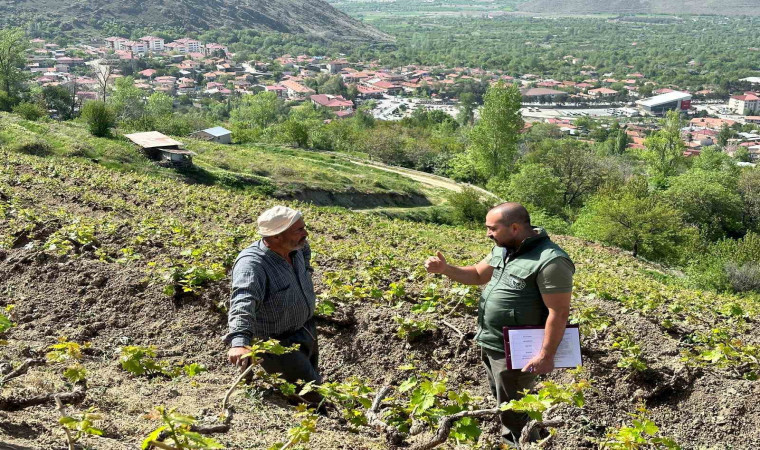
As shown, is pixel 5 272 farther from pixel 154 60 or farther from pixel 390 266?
pixel 154 60

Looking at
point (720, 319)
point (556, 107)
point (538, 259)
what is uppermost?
point (538, 259)

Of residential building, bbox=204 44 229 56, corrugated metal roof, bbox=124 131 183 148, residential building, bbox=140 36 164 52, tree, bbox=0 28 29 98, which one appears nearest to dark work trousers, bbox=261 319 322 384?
corrugated metal roof, bbox=124 131 183 148

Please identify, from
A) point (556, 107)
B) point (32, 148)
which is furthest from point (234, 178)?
point (556, 107)

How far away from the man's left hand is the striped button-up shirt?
4.41 feet

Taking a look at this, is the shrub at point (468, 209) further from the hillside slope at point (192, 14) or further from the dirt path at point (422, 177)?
the hillside slope at point (192, 14)

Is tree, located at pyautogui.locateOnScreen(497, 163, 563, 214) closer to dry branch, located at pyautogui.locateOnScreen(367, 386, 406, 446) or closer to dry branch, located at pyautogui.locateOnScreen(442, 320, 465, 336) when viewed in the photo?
dry branch, located at pyautogui.locateOnScreen(442, 320, 465, 336)

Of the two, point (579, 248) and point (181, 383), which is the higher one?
point (181, 383)

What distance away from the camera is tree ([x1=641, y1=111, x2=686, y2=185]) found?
45.5 metres

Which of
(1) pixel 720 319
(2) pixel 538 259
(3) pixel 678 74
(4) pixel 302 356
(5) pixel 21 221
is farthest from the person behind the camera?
(3) pixel 678 74

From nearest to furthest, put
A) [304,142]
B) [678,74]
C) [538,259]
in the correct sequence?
[538,259], [304,142], [678,74]

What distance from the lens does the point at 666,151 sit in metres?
46.1

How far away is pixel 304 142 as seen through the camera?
144 ft

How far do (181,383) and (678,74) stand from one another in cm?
15699

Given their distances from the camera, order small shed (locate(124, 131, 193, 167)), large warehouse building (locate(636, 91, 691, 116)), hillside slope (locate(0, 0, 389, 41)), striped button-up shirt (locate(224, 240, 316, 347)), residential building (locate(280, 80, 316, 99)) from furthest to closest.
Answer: hillside slope (locate(0, 0, 389, 41)) < large warehouse building (locate(636, 91, 691, 116)) < residential building (locate(280, 80, 316, 99)) < small shed (locate(124, 131, 193, 167)) < striped button-up shirt (locate(224, 240, 316, 347))
